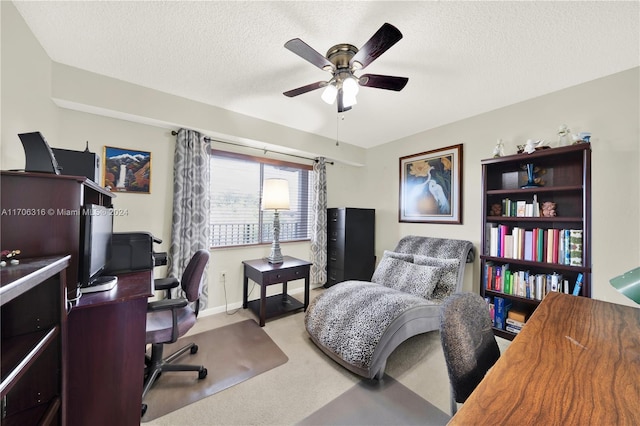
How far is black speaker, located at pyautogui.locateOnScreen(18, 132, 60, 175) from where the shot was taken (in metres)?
1.09

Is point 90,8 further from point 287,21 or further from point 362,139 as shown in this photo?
point 362,139

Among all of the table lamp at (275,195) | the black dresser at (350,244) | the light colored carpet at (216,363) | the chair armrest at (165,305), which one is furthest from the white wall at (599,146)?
the chair armrest at (165,305)

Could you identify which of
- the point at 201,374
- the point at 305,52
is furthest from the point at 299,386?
the point at 305,52

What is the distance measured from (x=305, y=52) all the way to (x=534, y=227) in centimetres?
276

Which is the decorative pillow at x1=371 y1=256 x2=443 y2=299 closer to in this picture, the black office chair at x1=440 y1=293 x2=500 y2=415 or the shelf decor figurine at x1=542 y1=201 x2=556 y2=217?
the shelf decor figurine at x1=542 y1=201 x2=556 y2=217

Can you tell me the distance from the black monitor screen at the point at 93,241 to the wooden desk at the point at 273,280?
4.84 ft

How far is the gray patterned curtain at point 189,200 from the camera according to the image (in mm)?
2561

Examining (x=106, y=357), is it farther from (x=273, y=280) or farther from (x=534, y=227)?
(x=534, y=227)

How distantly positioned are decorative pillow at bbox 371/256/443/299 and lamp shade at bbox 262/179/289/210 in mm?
1414

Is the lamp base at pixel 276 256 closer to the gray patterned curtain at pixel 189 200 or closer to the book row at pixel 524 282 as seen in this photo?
the gray patterned curtain at pixel 189 200

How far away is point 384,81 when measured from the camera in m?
1.71

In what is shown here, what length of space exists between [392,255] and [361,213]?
0.98 m

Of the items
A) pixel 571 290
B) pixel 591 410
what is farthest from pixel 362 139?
pixel 591 410

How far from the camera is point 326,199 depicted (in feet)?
12.7
